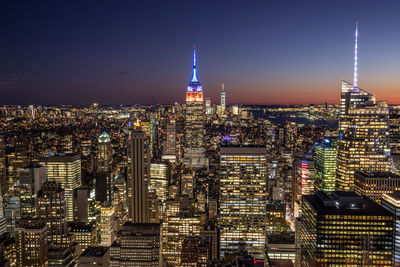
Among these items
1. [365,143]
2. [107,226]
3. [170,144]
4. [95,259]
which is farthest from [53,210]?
[170,144]

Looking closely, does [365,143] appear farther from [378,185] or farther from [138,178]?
[138,178]

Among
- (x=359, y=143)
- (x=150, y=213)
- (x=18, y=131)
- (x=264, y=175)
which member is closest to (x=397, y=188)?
(x=359, y=143)

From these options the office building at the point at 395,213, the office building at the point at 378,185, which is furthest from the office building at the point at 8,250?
the office building at the point at 378,185

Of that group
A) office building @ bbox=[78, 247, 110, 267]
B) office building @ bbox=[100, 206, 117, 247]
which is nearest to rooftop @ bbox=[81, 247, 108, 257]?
office building @ bbox=[78, 247, 110, 267]

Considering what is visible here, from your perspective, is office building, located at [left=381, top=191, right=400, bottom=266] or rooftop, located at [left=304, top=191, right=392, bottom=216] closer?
rooftop, located at [left=304, top=191, right=392, bottom=216]

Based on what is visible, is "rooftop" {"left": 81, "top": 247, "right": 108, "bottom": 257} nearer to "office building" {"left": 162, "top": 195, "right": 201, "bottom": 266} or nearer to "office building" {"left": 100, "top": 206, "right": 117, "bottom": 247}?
"office building" {"left": 162, "top": 195, "right": 201, "bottom": 266}

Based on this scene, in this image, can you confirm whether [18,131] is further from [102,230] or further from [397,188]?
[397,188]
